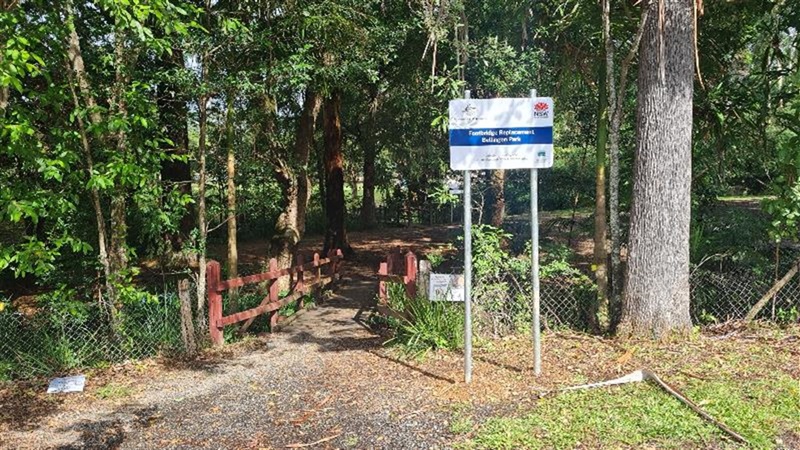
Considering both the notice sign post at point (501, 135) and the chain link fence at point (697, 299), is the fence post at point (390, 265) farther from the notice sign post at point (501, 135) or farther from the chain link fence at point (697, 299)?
the notice sign post at point (501, 135)

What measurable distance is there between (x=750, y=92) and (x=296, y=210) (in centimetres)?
792

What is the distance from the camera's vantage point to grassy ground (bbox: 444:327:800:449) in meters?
4.04

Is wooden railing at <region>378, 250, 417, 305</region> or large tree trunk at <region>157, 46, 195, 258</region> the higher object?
large tree trunk at <region>157, 46, 195, 258</region>

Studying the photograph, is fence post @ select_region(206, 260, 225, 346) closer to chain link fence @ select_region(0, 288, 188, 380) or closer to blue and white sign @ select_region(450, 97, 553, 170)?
chain link fence @ select_region(0, 288, 188, 380)

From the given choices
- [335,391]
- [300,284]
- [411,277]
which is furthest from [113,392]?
[300,284]

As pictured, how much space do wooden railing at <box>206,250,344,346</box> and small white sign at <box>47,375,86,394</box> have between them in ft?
5.60

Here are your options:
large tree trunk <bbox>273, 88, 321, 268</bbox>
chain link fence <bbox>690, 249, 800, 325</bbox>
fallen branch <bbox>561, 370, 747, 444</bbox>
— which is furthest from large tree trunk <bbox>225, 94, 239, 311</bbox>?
chain link fence <bbox>690, 249, 800, 325</bbox>

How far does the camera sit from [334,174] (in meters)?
14.7

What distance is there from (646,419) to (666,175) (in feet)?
8.94

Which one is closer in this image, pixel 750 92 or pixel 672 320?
pixel 672 320

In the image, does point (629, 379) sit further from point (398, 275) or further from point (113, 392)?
point (113, 392)

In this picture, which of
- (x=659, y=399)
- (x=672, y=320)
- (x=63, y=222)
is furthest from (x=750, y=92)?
(x=63, y=222)

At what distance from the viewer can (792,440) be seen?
3.94 meters

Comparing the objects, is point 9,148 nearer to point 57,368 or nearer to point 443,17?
point 57,368
